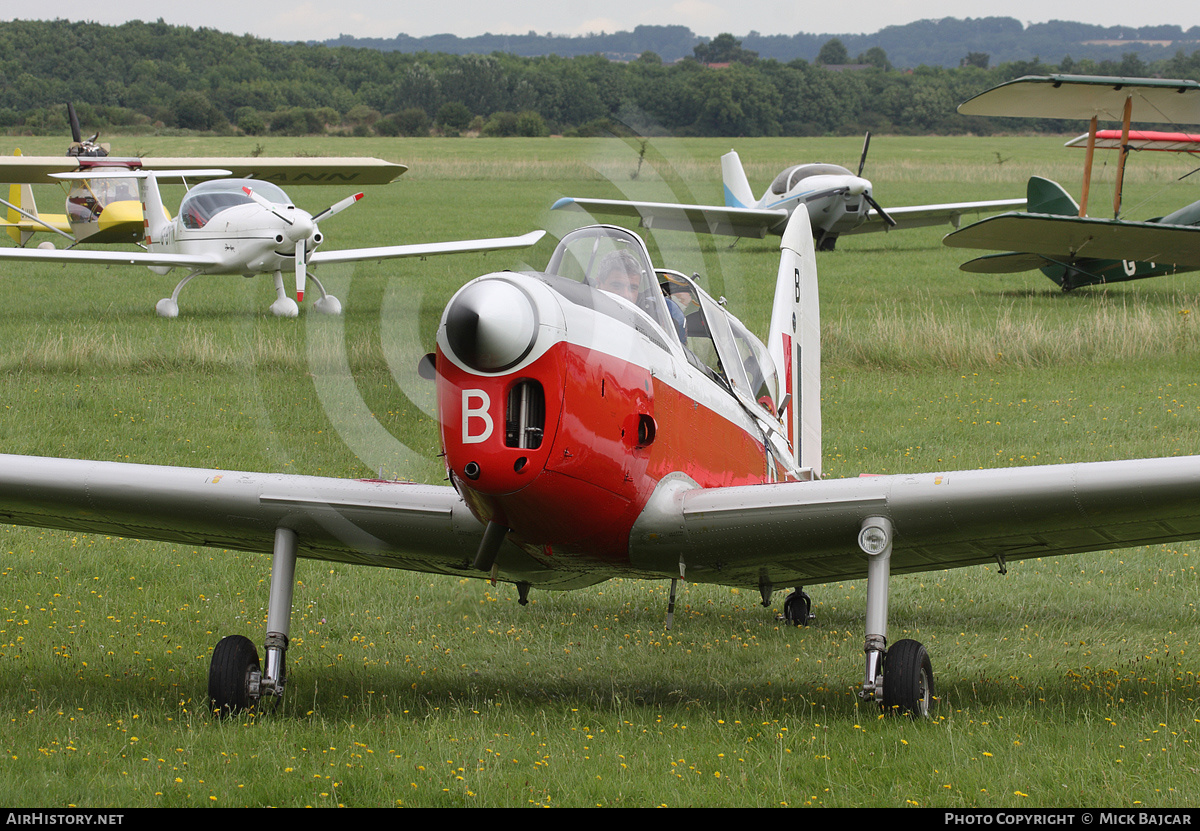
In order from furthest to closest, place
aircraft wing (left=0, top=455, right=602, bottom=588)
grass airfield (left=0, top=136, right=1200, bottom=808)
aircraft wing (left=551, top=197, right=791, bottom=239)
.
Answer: aircraft wing (left=551, top=197, right=791, bottom=239), aircraft wing (left=0, top=455, right=602, bottom=588), grass airfield (left=0, top=136, right=1200, bottom=808)

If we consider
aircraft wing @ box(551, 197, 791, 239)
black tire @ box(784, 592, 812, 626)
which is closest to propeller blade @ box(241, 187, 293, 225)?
aircraft wing @ box(551, 197, 791, 239)

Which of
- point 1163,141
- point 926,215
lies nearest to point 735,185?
point 926,215

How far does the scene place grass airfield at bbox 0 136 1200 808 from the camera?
474 cm

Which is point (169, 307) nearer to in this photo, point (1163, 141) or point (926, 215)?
point (1163, 141)

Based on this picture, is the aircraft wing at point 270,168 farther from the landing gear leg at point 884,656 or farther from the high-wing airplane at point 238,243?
the landing gear leg at point 884,656

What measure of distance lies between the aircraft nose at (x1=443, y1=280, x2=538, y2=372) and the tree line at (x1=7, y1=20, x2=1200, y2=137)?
92 centimetres

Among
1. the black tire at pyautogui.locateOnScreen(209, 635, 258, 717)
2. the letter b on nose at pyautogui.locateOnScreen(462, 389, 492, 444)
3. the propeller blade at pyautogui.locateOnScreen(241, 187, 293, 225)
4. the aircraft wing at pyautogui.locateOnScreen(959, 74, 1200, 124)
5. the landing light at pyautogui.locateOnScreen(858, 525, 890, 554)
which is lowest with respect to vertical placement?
the black tire at pyautogui.locateOnScreen(209, 635, 258, 717)

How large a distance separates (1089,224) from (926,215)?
52.1 ft

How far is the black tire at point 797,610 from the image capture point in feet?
27.5

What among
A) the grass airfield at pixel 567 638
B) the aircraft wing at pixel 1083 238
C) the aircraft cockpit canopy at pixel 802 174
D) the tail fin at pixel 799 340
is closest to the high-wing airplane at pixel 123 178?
the grass airfield at pixel 567 638

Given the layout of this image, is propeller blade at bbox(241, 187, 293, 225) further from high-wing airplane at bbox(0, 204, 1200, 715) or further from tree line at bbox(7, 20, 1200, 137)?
high-wing airplane at bbox(0, 204, 1200, 715)

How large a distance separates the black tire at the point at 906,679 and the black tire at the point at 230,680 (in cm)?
321
